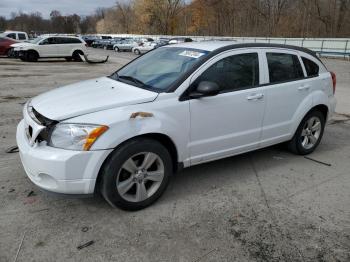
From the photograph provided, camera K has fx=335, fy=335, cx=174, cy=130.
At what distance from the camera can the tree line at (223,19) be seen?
42469 mm

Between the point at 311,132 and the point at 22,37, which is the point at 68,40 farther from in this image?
the point at 311,132

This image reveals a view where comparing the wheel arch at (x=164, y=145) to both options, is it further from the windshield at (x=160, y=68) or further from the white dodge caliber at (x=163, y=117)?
the windshield at (x=160, y=68)

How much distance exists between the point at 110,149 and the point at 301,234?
193 cm

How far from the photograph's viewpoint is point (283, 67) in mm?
4535

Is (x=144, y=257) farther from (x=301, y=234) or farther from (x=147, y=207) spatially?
(x=301, y=234)

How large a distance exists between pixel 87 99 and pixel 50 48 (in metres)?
20.4

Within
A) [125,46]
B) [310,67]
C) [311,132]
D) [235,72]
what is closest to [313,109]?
[311,132]

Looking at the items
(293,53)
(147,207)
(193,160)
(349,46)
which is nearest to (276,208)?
(193,160)

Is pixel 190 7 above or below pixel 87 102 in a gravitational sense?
above

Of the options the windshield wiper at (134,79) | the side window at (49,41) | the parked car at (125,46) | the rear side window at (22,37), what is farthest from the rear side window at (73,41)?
the windshield wiper at (134,79)

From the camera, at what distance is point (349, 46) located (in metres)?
28.3

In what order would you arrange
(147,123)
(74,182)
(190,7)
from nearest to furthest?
(74,182) < (147,123) < (190,7)

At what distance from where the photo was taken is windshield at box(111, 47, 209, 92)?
146 inches

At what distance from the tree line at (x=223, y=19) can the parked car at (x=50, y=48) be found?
105 feet
